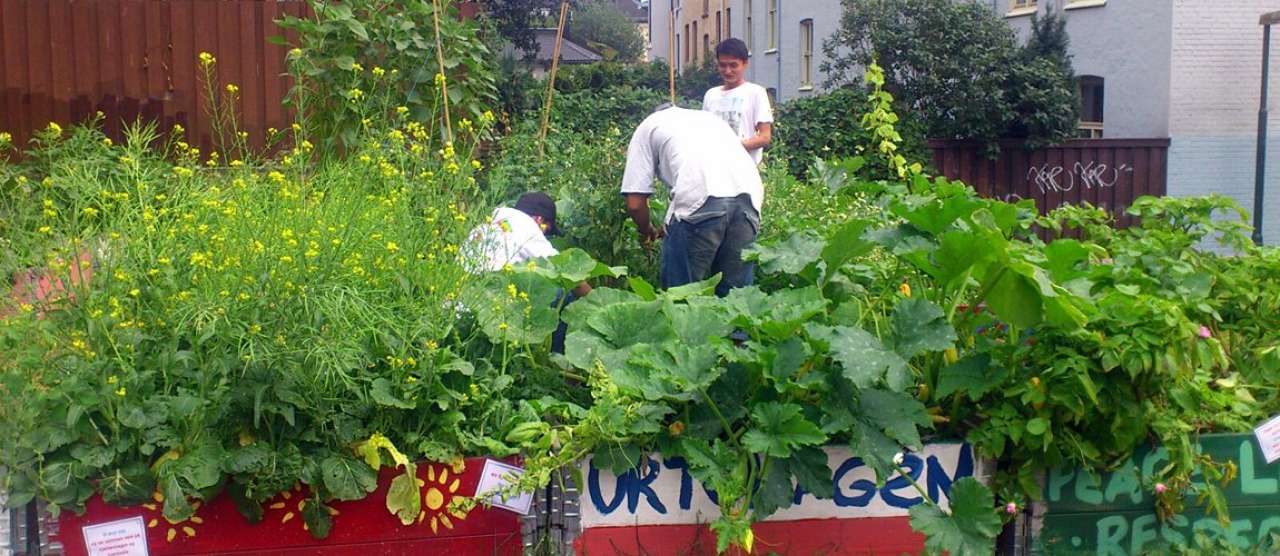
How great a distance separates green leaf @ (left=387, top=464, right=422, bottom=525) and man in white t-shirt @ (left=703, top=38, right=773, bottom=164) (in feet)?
14.2

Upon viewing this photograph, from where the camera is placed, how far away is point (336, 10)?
641 cm

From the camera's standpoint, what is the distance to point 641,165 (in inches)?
224

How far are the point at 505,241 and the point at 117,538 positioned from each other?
1.54m

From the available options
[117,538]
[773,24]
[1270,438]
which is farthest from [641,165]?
[773,24]

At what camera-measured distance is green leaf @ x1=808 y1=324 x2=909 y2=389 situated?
3578 mm

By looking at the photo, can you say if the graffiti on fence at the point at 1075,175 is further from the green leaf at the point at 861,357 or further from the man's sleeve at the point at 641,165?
the green leaf at the point at 861,357

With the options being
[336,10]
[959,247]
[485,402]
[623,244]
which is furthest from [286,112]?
[959,247]

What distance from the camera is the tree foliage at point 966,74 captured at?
50.7 ft

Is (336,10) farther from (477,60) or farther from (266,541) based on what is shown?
(266,541)

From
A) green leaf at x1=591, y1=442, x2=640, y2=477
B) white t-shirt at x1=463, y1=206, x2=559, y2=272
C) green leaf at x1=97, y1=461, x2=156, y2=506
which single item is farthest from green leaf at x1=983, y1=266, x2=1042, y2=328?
green leaf at x1=97, y1=461, x2=156, y2=506

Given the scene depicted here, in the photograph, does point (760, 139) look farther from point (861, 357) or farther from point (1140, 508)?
point (861, 357)

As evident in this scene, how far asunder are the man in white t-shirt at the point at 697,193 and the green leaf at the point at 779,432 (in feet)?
6.11

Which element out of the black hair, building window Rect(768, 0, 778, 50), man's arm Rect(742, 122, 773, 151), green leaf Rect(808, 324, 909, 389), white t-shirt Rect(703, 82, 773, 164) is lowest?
green leaf Rect(808, 324, 909, 389)

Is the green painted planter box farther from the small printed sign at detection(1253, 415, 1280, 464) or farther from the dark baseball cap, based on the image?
the dark baseball cap
